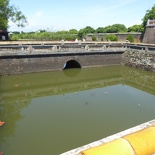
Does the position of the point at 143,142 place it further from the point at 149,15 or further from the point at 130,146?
the point at 149,15

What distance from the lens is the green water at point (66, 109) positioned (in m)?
7.96

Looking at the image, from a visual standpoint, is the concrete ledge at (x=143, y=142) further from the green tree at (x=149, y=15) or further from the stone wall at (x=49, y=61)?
the green tree at (x=149, y=15)

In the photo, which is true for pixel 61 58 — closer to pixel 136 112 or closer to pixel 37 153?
pixel 136 112

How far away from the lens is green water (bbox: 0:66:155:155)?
7.96 meters

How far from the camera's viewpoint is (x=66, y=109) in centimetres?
1132

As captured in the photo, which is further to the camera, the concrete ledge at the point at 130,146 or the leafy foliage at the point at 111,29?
the leafy foliage at the point at 111,29

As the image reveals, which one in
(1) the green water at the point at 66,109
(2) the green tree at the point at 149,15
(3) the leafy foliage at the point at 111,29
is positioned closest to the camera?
(1) the green water at the point at 66,109

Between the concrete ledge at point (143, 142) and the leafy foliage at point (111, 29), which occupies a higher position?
the leafy foliage at point (111, 29)

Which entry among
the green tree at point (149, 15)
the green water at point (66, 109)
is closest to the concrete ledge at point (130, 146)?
the green water at point (66, 109)

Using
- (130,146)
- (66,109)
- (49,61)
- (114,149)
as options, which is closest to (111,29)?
(49,61)

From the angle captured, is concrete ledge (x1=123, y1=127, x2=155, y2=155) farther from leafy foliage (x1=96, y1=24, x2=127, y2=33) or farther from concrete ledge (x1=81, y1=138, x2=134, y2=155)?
leafy foliage (x1=96, y1=24, x2=127, y2=33)

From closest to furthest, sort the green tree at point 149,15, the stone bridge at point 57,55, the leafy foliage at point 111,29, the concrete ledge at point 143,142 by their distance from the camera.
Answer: the concrete ledge at point 143,142, the stone bridge at point 57,55, the green tree at point 149,15, the leafy foliage at point 111,29

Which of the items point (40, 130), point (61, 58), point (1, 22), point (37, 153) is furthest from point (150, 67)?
point (1, 22)

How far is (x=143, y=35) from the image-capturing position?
117 ft
